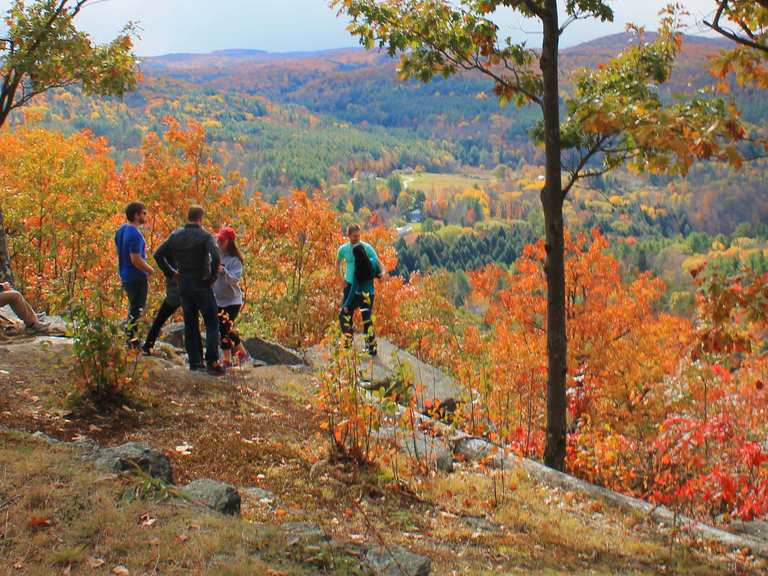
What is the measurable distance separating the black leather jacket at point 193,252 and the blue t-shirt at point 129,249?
0.38m

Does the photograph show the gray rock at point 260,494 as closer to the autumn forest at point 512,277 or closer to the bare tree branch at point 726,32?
the autumn forest at point 512,277

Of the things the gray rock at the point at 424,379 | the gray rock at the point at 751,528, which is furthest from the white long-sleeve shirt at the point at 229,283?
the gray rock at the point at 751,528

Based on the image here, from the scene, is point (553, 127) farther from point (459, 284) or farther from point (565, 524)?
point (459, 284)

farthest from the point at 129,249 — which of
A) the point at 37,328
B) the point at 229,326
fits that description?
the point at 37,328

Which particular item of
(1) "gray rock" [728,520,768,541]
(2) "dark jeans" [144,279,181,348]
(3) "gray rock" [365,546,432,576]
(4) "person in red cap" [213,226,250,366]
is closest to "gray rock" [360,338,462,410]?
(4) "person in red cap" [213,226,250,366]

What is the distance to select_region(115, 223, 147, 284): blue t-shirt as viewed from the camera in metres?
8.87

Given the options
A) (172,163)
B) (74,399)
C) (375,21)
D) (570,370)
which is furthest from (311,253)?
(74,399)

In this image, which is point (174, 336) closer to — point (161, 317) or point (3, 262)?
point (3, 262)

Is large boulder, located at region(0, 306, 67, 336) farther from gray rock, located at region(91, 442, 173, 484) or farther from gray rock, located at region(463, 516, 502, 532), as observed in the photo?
gray rock, located at region(463, 516, 502, 532)

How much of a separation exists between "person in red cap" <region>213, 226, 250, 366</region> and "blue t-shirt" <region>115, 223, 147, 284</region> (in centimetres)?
103

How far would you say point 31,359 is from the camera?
7727 millimetres

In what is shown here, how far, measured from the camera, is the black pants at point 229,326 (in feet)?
31.6

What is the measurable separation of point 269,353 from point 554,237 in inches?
250

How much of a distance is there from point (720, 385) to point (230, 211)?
1714 cm
